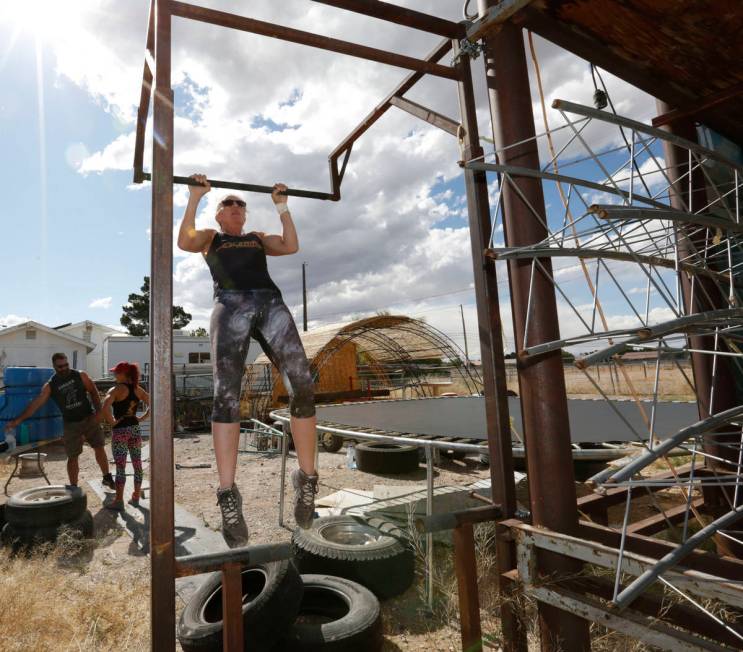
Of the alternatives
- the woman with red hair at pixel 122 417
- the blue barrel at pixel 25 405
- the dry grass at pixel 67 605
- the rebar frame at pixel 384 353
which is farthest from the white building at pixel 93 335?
the dry grass at pixel 67 605

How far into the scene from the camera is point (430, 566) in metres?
4.11

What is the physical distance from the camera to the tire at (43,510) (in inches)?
216

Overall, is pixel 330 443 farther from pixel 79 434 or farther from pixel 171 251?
pixel 171 251

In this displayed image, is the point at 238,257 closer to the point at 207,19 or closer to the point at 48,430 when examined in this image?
the point at 207,19

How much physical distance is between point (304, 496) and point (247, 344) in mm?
952

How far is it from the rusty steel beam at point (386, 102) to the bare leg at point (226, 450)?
2.77 metres

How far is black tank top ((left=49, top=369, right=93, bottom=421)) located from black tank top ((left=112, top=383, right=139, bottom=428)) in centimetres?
97

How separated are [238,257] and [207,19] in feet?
4.65

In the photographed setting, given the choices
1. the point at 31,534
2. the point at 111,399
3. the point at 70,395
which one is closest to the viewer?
the point at 31,534

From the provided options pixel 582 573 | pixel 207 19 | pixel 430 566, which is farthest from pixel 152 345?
pixel 430 566

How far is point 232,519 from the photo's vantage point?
2.46m

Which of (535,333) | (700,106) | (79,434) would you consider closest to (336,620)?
(535,333)

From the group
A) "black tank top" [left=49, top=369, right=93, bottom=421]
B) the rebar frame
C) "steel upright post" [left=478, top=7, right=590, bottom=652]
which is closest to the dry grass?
"black tank top" [left=49, top=369, right=93, bottom=421]

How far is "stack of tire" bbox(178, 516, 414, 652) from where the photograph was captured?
2811mm
